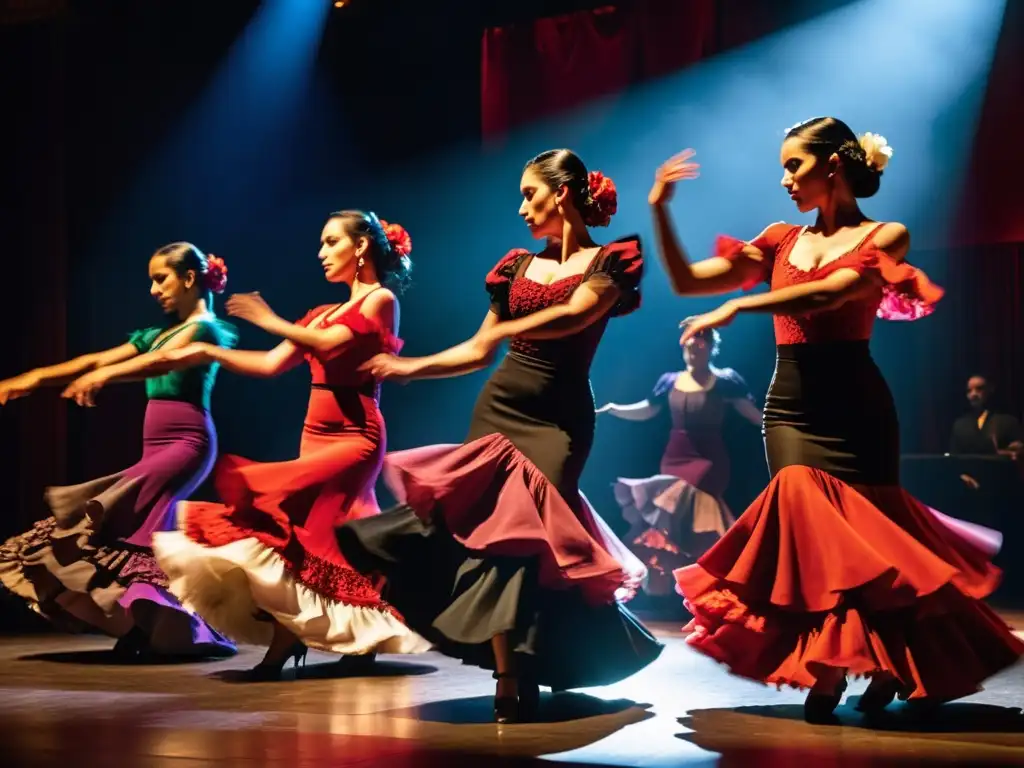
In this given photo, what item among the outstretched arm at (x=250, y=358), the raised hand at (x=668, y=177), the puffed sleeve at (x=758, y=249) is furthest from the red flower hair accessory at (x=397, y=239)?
the raised hand at (x=668, y=177)

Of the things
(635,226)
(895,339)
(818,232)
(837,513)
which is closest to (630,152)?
(635,226)

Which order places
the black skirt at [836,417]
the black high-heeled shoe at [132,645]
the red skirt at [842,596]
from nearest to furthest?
the red skirt at [842,596] → the black skirt at [836,417] → the black high-heeled shoe at [132,645]

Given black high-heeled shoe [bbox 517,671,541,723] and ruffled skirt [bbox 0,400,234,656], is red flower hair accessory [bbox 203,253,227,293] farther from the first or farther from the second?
black high-heeled shoe [bbox 517,671,541,723]

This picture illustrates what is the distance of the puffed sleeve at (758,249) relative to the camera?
151 inches

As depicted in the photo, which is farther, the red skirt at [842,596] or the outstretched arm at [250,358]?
the outstretched arm at [250,358]

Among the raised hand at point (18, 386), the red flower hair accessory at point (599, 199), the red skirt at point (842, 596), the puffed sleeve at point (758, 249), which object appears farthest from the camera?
the raised hand at point (18, 386)

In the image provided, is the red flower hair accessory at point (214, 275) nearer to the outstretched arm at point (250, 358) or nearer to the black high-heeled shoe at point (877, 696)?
the outstretched arm at point (250, 358)

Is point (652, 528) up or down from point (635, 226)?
down

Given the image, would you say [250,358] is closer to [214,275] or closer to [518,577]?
[214,275]

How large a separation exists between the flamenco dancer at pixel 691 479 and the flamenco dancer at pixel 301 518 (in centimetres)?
292

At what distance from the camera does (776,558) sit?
3520 mm

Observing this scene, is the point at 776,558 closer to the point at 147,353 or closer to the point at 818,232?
the point at 818,232

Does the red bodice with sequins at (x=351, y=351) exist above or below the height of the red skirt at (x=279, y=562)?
above

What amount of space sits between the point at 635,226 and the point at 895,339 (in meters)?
1.76
